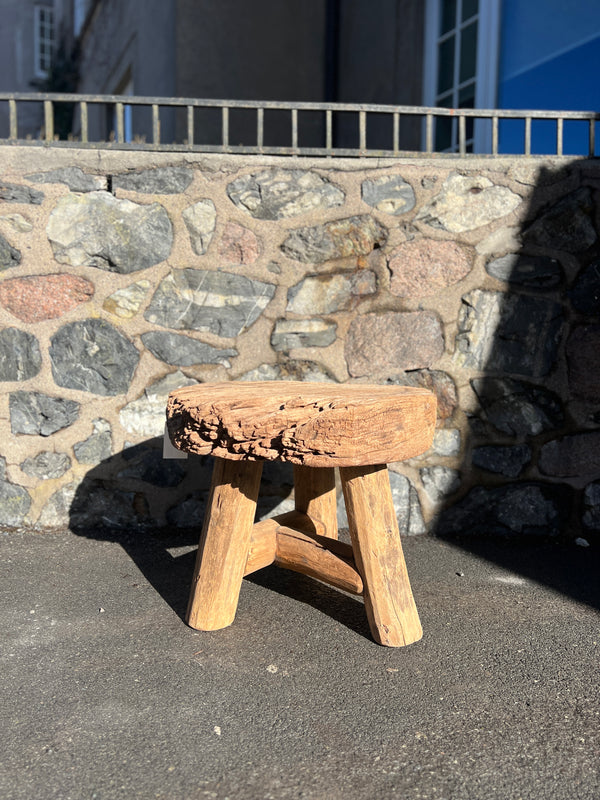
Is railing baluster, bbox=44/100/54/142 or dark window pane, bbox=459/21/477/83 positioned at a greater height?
dark window pane, bbox=459/21/477/83

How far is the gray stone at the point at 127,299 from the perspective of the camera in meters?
2.54

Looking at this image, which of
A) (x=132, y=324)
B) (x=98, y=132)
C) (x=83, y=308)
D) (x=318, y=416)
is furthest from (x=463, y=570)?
(x=98, y=132)

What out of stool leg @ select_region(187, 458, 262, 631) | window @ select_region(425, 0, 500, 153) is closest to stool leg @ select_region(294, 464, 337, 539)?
stool leg @ select_region(187, 458, 262, 631)

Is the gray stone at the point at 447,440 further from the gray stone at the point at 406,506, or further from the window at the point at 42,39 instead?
the window at the point at 42,39

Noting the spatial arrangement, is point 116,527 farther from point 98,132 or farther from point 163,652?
point 98,132

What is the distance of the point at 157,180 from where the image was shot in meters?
2.51

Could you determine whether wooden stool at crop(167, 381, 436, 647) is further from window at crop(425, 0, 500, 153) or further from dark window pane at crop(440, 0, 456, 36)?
dark window pane at crop(440, 0, 456, 36)

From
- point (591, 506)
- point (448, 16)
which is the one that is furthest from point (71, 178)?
point (448, 16)

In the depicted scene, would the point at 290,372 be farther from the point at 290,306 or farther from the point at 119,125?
the point at 119,125

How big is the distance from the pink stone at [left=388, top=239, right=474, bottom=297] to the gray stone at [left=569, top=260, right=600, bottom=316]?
16.2 inches

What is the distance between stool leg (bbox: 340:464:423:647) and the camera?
5.70 feet

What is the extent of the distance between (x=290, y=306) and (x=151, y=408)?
25.4 inches

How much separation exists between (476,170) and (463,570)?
1.45 metres

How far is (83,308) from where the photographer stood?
253 centimetres
